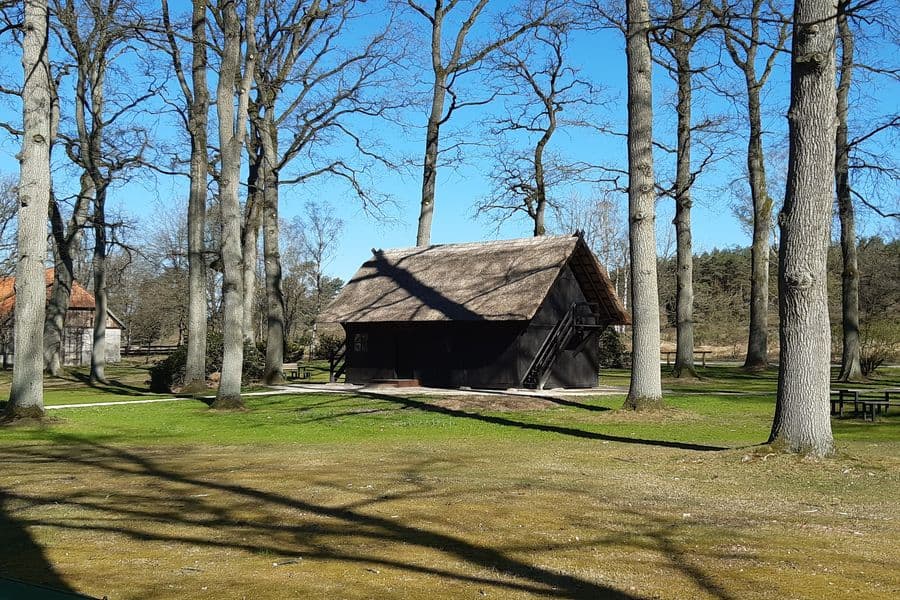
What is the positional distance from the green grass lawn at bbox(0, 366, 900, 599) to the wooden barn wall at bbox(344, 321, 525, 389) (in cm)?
1166

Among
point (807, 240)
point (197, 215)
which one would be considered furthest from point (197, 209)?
point (807, 240)

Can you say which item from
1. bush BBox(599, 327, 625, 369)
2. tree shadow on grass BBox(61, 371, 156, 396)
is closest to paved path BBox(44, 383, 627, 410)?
tree shadow on grass BBox(61, 371, 156, 396)

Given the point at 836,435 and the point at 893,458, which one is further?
the point at 836,435

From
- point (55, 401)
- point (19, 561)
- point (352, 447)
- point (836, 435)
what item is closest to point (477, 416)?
point (352, 447)

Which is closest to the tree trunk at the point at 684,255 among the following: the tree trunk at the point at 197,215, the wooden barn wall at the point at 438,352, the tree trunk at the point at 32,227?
the wooden barn wall at the point at 438,352

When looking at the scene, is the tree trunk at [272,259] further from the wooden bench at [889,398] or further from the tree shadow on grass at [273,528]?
the tree shadow on grass at [273,528]

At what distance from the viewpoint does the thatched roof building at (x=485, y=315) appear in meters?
29.9

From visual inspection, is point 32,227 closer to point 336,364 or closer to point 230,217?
point 230,217

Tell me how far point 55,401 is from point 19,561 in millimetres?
21915

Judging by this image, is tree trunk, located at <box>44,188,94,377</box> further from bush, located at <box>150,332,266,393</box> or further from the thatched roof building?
the thatched roof building

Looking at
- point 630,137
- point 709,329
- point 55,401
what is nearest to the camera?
point 630,137

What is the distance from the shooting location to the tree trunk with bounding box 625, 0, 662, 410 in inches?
805

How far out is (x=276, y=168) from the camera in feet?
115

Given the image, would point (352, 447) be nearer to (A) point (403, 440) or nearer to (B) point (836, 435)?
(A) point (403, 440)
